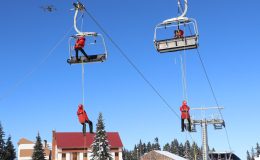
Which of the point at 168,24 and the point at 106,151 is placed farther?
the point at 106,151

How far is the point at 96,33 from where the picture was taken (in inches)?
826

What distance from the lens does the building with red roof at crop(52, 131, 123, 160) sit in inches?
3819

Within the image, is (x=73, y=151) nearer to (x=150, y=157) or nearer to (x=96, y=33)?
(x=150, y=157)

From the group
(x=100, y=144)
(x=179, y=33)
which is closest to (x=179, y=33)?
(x=179, y=33)

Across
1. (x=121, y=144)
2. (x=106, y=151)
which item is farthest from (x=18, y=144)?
(x=106, y=151)

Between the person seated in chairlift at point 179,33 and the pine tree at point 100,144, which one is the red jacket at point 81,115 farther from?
the pine tree at point 100,144

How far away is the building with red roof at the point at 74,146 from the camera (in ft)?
318

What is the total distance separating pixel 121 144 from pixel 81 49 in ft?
267

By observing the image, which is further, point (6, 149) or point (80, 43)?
point (6, 149)

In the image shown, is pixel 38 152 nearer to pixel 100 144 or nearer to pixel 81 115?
pixel 100 144

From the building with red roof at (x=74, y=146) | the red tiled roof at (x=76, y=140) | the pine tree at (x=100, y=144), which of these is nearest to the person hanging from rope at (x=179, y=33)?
the pine tree at (x=100, y=144)

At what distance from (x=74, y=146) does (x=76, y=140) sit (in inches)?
85.8

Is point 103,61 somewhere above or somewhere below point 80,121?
above

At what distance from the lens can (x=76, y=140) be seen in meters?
99.8
